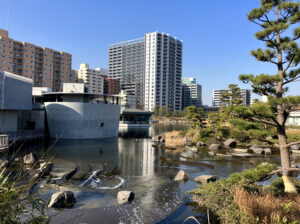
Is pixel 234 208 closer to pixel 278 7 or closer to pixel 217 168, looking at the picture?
pixel 278 7

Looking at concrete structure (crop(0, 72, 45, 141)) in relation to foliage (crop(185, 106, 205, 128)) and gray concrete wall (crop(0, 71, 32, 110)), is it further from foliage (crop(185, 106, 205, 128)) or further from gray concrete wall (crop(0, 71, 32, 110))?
foliage (crop(185, 106, 205, 128))

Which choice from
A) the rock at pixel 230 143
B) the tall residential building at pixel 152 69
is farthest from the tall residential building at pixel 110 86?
the rock at pixel 230 143

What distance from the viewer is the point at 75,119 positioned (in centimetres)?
2339

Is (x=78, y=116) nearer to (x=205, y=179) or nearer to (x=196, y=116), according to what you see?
(x=196, y=116)

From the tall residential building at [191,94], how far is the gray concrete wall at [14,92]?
91.8 m

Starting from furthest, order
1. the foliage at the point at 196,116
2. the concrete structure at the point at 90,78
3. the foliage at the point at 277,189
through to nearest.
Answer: the concrete structure at the point at 90,78 < the foliage at the point at 196,116 < the foliage at the point at 277,189

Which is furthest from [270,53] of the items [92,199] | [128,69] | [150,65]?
[128,69]

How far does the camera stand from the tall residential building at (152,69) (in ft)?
298

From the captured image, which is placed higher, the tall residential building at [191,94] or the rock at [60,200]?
the tall residential building at [191,94]

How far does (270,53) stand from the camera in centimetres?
632

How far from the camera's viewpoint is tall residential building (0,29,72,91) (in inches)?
2058

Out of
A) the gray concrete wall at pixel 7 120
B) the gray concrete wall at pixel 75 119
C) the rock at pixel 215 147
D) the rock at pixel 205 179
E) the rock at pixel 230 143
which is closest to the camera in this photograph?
the rock at pixel 205 179

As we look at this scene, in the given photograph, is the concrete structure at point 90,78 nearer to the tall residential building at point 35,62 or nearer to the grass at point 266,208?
the tall residential building at point 35,62

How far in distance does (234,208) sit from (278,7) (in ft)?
18.9
